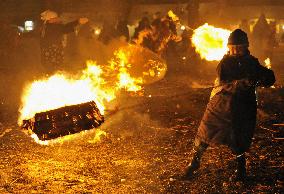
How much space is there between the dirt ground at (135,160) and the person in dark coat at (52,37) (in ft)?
16.4

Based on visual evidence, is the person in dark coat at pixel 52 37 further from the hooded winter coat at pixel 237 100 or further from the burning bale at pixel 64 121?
the hooded winter coat at pixel 237 100

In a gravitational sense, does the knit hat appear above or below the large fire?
above

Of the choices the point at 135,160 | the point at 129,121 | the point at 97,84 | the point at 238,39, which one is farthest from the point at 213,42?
the point at 97,84

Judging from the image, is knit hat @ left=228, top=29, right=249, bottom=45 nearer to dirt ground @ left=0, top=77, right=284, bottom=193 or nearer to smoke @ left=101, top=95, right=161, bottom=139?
dirt ground @ left=0, top=77, right=284, bottom=193

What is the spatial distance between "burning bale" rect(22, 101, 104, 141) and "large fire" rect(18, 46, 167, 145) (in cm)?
22

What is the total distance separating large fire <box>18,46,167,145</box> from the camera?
24.8ft

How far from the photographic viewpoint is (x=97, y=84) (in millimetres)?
10047

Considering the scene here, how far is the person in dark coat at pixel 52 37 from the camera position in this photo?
1352 cm

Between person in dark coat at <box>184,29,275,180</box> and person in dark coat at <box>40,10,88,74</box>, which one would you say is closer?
person in dark coat at <box>184,29,275,180</box>

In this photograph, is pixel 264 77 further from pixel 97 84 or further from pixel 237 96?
pixel 97 84

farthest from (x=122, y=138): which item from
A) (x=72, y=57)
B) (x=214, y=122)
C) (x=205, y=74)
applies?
(x=72, y=57)

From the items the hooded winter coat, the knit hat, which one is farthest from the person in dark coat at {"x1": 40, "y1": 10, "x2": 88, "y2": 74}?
the hooded winter coat

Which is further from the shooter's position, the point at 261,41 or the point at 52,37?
the point at 261,41

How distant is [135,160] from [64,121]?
1.69 metres
